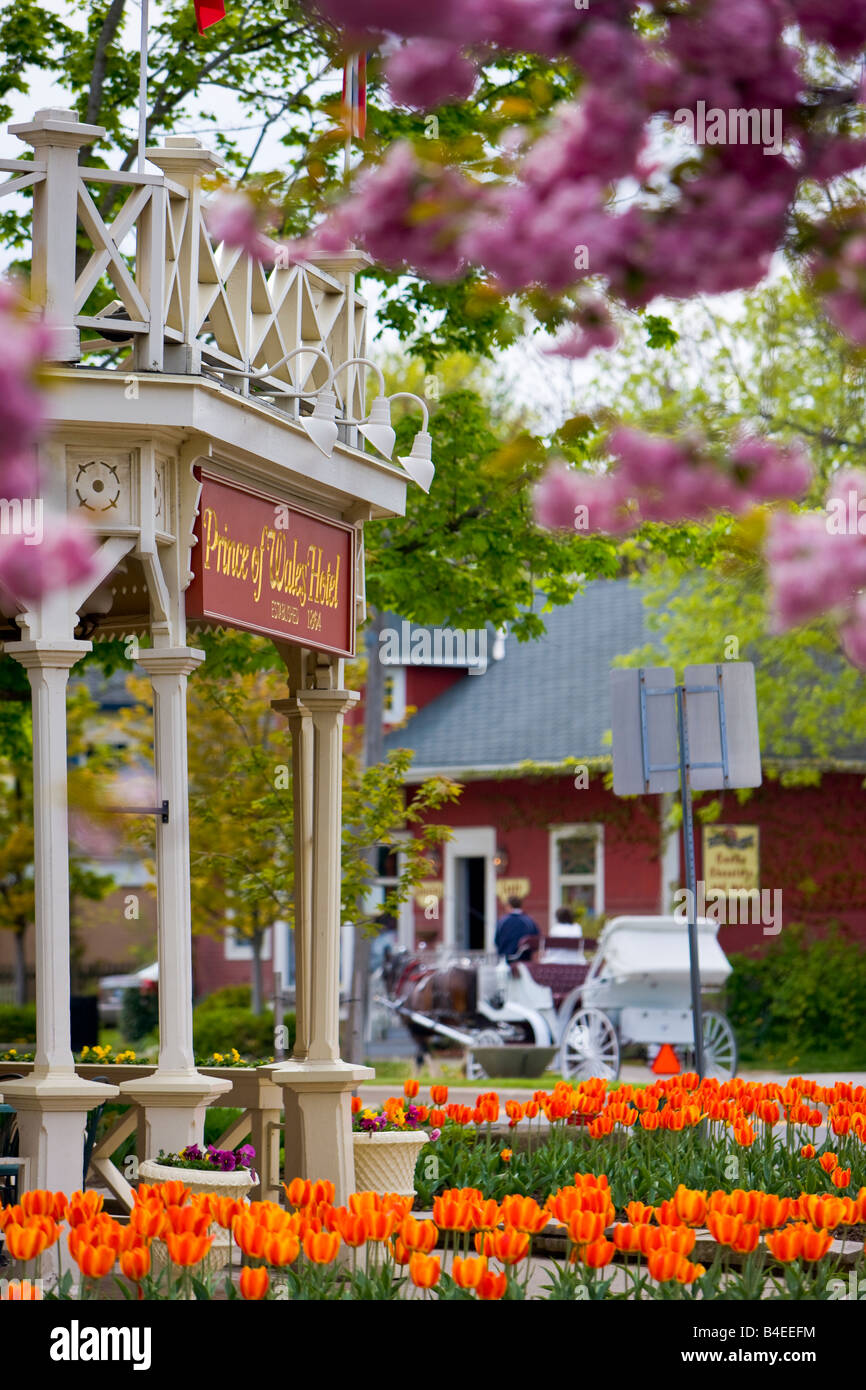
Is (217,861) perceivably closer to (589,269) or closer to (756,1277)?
(756,1277)

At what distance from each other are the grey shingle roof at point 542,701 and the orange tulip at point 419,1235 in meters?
23.7

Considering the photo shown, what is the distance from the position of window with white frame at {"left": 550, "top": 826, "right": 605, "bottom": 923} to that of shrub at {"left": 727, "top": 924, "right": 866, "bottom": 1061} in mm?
3532

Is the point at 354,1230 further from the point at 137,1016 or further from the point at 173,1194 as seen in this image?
the point at 137,1016

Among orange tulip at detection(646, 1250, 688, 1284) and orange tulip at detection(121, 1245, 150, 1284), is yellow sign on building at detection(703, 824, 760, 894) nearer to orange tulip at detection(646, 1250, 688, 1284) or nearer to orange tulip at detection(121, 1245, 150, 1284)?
orange tulip at detection(646, 1250, 688, 1284)

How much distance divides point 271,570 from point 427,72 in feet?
17.9

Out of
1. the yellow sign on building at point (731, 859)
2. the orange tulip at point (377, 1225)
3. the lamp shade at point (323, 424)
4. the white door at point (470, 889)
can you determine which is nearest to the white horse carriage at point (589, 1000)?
the yellow sign on building at point (731, 859)

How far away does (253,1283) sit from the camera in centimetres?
464

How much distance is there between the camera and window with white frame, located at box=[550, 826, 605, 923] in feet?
94.0

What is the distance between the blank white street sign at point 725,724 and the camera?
35.1 feet

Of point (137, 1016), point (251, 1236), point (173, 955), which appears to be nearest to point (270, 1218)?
point (251, 1236)

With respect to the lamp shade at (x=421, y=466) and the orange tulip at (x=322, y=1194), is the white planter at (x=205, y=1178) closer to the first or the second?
the orange tulip at (x=322, y=1194)

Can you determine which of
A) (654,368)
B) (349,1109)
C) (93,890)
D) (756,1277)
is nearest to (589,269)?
(756,1277)

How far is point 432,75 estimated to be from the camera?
2.65 m
